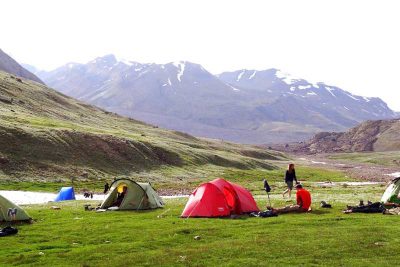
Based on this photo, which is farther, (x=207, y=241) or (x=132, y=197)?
(x=132, y=197)

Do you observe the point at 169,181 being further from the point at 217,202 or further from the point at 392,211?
the point at 392,211

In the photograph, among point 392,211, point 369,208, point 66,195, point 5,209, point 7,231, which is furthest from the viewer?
point 66,195

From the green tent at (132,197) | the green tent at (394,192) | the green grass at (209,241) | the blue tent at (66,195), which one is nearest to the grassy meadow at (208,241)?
the green grass at (209,241)

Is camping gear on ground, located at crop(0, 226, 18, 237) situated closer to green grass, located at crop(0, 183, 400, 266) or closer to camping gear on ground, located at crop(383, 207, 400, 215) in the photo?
green grass, located at crop(0, 183, 400, 266)

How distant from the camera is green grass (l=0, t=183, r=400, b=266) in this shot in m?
21.7

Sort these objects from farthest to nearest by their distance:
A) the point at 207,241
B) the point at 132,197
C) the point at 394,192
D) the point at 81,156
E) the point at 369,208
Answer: the point at 81,156, the point at 132,197, the point at 394,192, the point at 369,208, the point at 207,241

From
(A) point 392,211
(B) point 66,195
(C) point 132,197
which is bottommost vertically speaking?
(A) point 392,211

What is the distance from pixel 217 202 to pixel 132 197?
9949 millimetres

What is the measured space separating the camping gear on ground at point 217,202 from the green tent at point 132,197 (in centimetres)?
709

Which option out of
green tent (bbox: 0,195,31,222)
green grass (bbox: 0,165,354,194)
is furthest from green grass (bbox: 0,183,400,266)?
green grass (bbox: 0,165,354,194)

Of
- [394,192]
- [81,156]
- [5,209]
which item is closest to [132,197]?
[5,209]

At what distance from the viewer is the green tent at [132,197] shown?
41.3 metres

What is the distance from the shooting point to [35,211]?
40.7 m

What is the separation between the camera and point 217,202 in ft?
114
